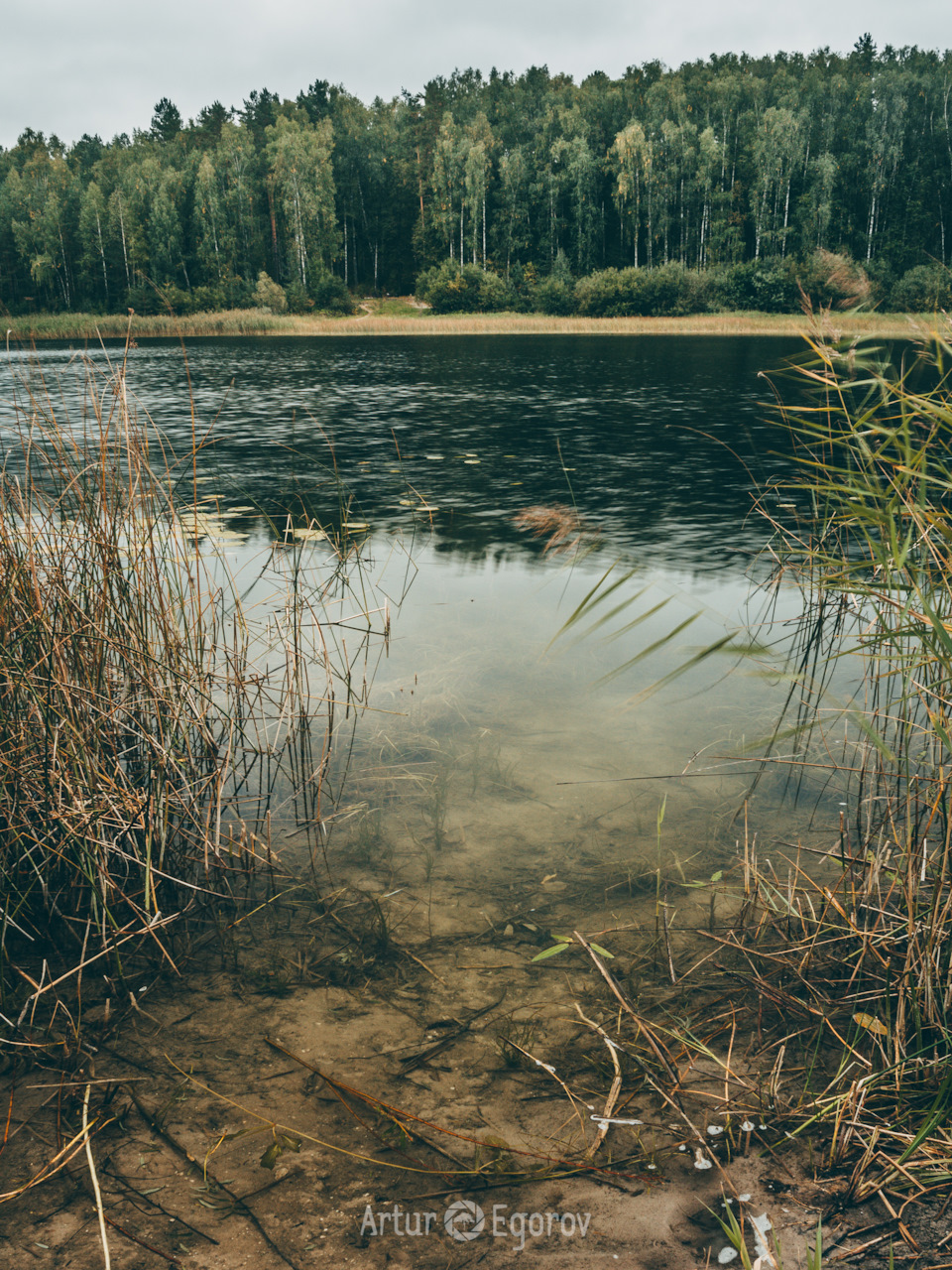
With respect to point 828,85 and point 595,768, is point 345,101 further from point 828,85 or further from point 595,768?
point 595,768

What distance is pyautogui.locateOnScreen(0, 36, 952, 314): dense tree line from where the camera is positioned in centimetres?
4859

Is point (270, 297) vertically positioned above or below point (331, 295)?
below

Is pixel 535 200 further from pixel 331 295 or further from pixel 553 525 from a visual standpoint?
pixel 553 525

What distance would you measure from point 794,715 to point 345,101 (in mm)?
86766

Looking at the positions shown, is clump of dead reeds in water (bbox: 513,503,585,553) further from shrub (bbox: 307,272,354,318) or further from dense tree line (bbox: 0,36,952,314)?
shrub (bbox: 307,272,354,318)

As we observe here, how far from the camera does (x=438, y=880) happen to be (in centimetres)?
262

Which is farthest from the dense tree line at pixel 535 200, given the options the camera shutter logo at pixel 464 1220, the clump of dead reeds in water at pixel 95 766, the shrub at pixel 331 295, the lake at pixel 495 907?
the camera shutter logo at pixel 464 1220

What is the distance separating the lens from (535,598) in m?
5.30

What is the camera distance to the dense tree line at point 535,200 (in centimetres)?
4859

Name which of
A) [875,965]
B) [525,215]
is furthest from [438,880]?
[525,215]

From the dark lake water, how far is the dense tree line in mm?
37071

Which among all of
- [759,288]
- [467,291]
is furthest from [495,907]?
[467,291]

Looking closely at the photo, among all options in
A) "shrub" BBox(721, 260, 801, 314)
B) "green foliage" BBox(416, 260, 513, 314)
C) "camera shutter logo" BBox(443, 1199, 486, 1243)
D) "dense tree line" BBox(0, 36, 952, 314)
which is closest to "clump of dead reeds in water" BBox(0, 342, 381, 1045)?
"camera shutter logo" BBox(443, 1199, 486, 1243)

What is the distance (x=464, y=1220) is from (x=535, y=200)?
2379 inches
